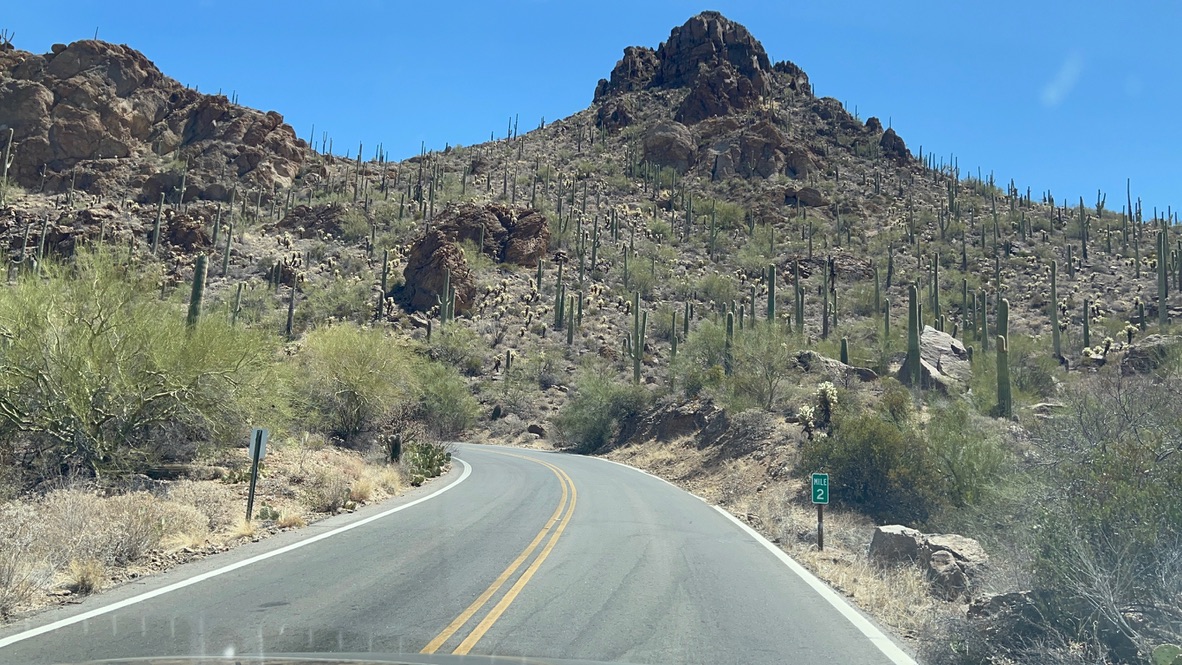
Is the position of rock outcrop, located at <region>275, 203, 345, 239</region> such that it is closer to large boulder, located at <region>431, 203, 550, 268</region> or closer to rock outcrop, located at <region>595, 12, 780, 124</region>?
large boulder, located at <region>431, 203, 550, 268</region>

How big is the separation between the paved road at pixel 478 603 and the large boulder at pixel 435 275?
51.1 m

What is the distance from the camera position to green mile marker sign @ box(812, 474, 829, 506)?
1305cm

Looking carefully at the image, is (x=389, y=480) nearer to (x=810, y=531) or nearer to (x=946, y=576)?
(x=810, y=531)

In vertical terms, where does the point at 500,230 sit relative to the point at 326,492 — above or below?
above

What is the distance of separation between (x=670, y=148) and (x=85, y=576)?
102 metres

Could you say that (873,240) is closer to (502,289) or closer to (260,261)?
(502,289)

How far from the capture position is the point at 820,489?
1313 cm

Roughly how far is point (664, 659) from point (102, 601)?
222 inches

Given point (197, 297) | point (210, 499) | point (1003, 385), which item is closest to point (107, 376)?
point (210, 499)

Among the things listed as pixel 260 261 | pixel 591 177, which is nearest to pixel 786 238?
pixel 591 177

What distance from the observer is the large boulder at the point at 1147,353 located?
104 ft

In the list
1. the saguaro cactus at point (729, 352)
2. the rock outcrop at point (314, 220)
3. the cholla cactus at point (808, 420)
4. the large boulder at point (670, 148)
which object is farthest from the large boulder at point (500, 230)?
the cholla cactus at point (808, 420)

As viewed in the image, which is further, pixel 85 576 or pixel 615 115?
pixel 615 115

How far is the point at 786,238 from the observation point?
270 ft
